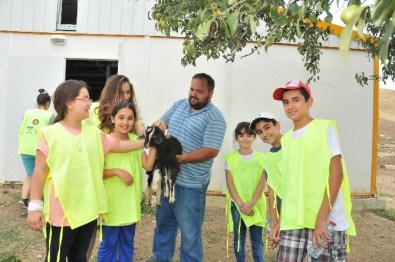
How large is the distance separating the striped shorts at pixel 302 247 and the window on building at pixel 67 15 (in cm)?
638

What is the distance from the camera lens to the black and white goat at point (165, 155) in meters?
3.21

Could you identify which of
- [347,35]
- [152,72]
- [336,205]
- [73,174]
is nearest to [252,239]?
[336,205]

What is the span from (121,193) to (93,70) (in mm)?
6170

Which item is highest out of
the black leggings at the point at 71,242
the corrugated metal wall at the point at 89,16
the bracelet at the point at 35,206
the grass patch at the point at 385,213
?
the corrugated metal wall at the point at 89,16

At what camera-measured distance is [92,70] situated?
8.90 meters

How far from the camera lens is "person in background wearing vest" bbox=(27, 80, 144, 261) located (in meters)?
2.65

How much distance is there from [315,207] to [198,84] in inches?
58.2

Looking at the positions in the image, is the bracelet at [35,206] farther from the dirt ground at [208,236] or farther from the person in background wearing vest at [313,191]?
the dirt ground at [208,236]

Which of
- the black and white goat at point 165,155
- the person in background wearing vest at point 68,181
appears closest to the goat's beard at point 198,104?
the black and white goat at point 165,155

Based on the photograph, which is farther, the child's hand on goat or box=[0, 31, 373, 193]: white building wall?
box=[0, 31, 373, 193]: white building wall

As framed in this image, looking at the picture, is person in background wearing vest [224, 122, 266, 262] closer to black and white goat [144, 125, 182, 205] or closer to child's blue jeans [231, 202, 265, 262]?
child's blue jeans [231, 202, 265, 262]

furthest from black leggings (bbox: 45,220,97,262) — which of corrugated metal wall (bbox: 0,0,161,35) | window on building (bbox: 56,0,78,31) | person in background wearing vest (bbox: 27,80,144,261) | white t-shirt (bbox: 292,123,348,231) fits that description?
window on building (bbox: 56,0,78,31)

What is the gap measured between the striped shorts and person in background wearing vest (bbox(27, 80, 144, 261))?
1.24 meters

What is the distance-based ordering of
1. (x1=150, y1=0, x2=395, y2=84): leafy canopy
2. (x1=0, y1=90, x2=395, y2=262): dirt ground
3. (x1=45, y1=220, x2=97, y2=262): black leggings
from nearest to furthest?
(x1=150, y1=0, x2=395, y2=84): leafy canopy → (x1=45, y1=220, x2=97, y2=262): black leggings → (x1=0, y1=90, x2=395, y2=262): dirt ground
